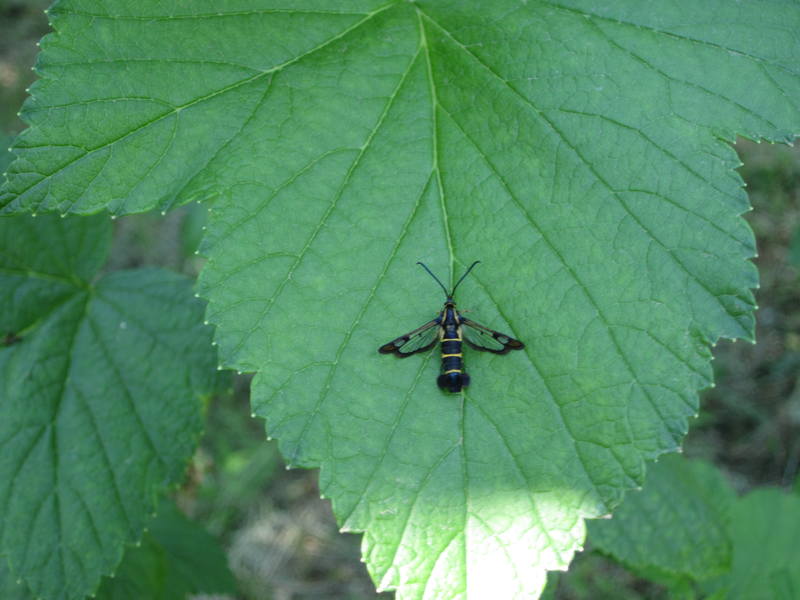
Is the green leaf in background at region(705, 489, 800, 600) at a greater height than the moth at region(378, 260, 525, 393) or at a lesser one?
lesser

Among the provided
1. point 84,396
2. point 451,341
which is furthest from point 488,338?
point 84,396

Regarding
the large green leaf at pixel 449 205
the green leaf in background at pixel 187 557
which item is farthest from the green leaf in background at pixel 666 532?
the green leaf in background at pixel 187 557

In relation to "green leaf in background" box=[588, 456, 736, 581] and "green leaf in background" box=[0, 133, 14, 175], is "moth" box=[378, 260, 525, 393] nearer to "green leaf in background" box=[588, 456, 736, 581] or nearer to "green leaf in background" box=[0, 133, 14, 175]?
"green leaf in background" box=[588, 456, 736, 581]

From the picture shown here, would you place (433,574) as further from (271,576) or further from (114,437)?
(271,576)

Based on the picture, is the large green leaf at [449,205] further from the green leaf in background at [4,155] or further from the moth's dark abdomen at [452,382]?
the green leaf in background at [4,155]

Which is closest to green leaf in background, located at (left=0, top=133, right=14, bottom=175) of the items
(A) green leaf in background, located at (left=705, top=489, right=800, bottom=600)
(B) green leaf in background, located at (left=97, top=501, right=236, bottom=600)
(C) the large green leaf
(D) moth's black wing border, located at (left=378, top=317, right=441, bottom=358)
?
(C) the large green leaf

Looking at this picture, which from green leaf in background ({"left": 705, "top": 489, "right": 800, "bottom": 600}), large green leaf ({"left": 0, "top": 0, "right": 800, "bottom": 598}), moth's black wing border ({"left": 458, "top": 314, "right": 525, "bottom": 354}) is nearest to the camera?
large green leaf ({"left": 0, "top": 0, "right": 800, "bottom": 598})

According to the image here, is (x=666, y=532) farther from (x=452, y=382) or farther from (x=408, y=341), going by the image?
(x=408, y=341)
